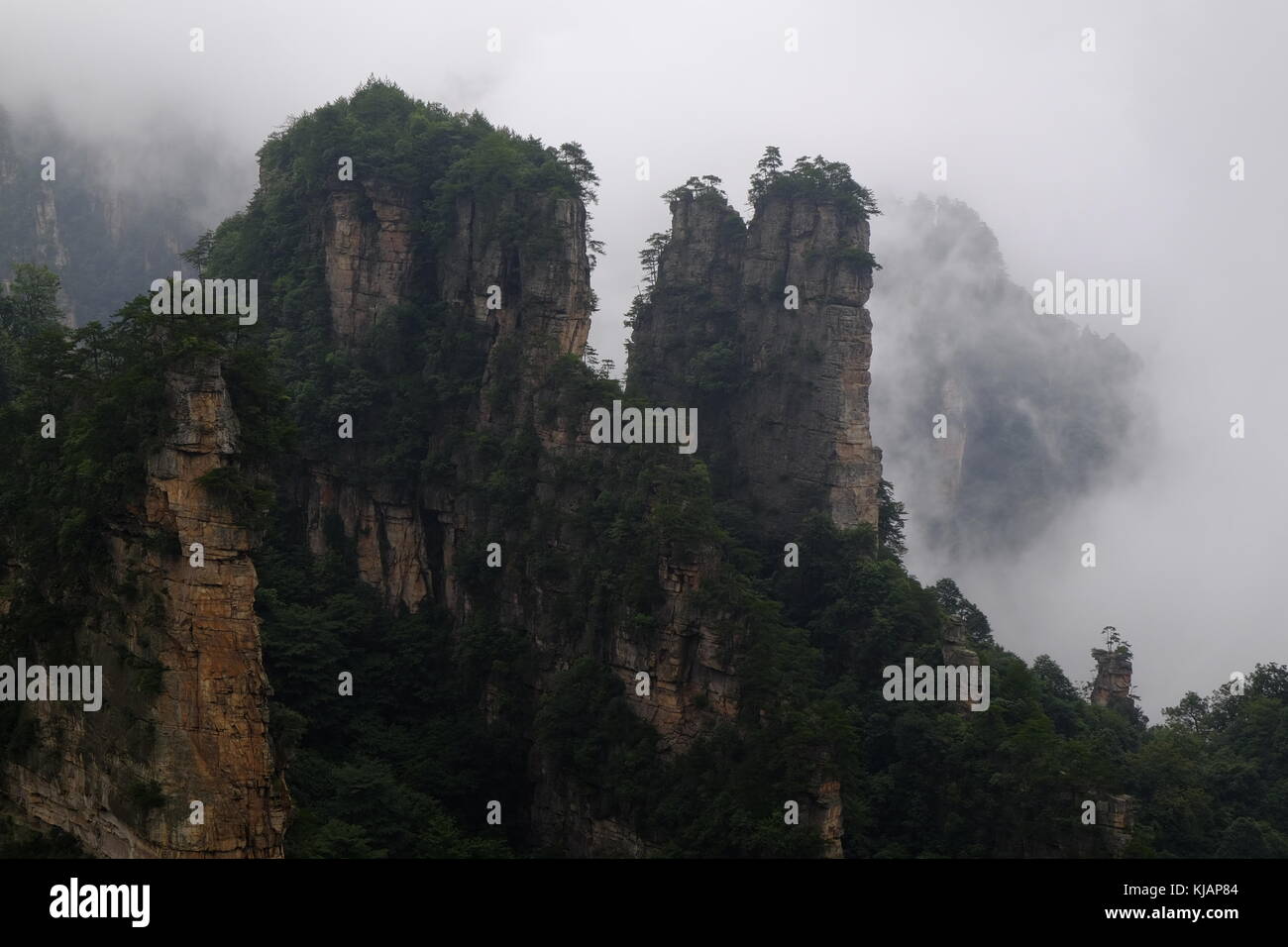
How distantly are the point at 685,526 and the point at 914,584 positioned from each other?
618 inches

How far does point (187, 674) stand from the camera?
3762 centimetres

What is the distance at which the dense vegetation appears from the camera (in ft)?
138

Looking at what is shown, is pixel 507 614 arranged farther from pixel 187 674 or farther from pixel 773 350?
pixel 187 674

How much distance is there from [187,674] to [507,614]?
Result: 877 inches

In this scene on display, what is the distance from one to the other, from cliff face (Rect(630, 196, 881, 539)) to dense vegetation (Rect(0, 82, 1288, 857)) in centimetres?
187

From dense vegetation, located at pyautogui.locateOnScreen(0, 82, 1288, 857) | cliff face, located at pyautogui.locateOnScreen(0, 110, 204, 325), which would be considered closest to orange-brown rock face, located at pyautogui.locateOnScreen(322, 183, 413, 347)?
dense vegetation, located at pyautogui.locateOnScreen(0, 82, 1288, 857)

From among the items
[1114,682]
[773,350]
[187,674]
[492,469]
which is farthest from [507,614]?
[1114,682]

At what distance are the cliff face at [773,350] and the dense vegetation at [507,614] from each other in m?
1.87

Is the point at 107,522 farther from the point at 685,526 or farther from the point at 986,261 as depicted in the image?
the point at 986,261

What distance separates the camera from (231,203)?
363 feet

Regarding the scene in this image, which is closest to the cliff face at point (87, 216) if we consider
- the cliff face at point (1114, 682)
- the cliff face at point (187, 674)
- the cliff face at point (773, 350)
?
the cliff face at point (773, 350)

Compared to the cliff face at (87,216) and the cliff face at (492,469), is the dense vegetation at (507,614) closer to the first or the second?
the cliff face at (492,469)

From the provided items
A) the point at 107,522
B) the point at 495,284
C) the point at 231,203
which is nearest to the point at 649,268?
the point at 495,284

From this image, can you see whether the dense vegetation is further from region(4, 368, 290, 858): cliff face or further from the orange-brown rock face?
region(4, 368, 290, 858): cliff face
